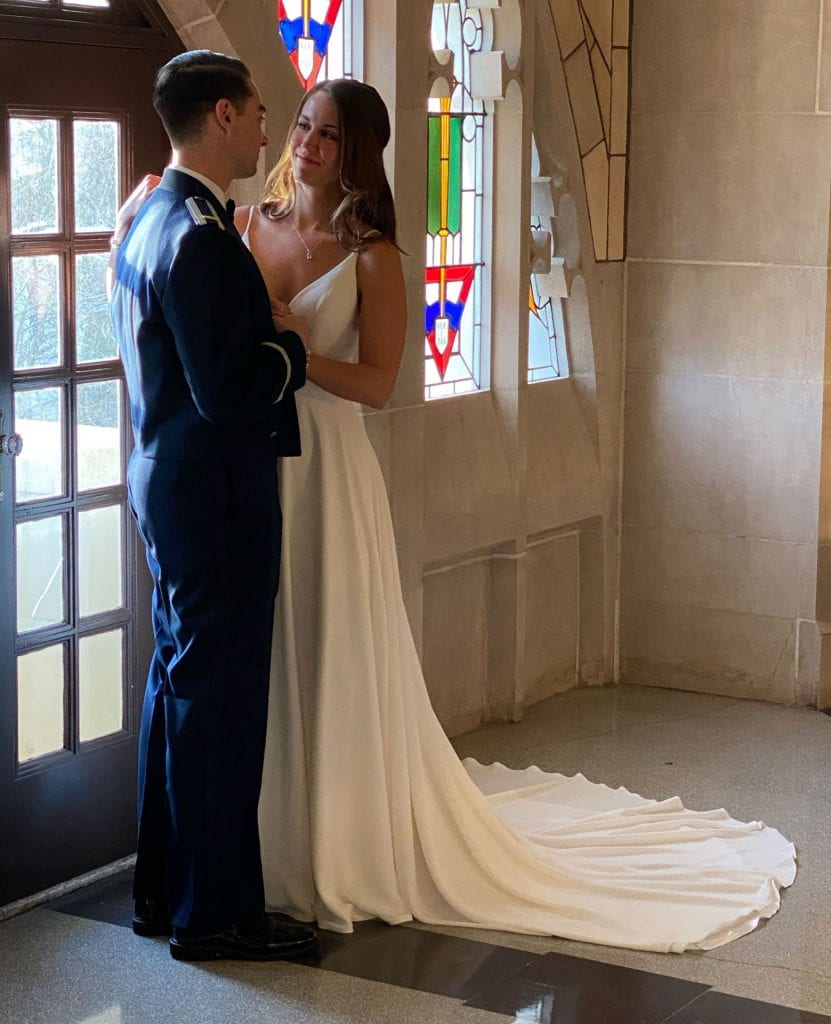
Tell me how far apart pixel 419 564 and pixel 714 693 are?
1580 mm

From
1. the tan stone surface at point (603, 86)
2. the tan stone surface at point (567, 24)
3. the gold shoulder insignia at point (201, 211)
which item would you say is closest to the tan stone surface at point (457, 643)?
the tan stone surface at point (603, 86)

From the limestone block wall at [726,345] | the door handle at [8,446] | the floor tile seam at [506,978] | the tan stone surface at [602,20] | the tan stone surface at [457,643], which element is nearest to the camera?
the floor tile seam at [506,978]

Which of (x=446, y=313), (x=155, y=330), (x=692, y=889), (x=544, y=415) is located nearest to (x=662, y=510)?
(x=544, y=415)

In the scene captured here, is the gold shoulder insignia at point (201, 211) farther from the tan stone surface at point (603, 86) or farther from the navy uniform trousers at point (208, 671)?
the tan stone surface at point (603, 86)

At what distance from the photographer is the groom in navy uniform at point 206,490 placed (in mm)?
3184

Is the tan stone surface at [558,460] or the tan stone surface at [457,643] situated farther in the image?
the tan stone surface at [558,460]

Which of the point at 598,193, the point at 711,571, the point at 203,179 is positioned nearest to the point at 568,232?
the point at 598,193

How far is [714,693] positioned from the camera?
20.1 ft

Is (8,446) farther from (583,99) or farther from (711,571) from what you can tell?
(711,571)

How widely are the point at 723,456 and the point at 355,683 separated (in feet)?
8.92

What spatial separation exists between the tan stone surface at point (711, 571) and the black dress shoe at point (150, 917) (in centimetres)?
304

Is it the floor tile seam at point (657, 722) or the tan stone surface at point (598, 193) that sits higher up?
the tan stone surface at point (598, 193)

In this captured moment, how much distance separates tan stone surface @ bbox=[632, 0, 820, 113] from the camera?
18.7ft

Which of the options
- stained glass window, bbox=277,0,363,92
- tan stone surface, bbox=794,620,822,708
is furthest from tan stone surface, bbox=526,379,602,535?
stained glass window, bbox=277,0,363,92
